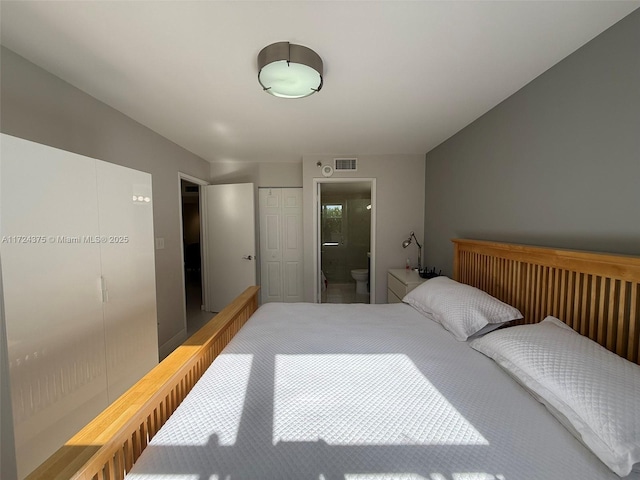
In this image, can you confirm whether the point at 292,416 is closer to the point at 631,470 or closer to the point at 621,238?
the point at 631,470

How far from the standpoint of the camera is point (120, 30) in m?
1.19

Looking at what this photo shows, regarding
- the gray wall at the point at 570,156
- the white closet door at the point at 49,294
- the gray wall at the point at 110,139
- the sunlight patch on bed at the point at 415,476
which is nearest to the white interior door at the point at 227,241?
the gray wall at the point at 110,139

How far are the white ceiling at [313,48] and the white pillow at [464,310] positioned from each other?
145cm

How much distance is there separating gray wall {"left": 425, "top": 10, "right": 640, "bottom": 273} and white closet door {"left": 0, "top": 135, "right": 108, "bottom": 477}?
8.69 ft

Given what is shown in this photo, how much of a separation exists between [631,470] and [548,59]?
191 centimetres

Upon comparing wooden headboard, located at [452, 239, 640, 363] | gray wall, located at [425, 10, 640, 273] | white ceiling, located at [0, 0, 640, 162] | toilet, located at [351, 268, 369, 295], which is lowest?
toilet, located at [351, 268, 369, 295]

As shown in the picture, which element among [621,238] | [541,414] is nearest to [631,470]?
[541,414]

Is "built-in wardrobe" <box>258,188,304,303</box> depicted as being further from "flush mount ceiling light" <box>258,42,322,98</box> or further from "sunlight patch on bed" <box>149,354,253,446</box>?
"sunlight patch on bed" <box>149,354,253,446</box>

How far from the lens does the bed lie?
0.68 m

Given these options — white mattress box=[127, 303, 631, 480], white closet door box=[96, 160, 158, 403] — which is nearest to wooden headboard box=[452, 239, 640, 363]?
white mattress box=[127, 303, 631, 480]

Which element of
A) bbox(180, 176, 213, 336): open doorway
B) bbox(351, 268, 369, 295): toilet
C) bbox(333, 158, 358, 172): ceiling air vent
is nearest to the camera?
bbox(333, 158, 358, 172): ceiling air vent

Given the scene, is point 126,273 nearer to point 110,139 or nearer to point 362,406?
point 110,139

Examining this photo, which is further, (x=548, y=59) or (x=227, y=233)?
(x=227, y=233)

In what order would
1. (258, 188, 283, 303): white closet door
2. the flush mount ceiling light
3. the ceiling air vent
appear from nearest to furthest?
the flush mount ceiling light, the ceiling air vent, (258, 188, 283, 303): white closet door
